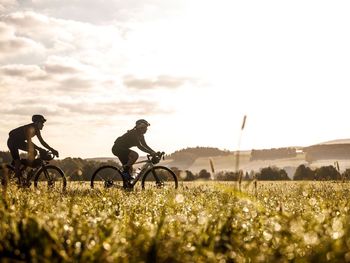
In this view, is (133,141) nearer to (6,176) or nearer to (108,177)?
(108,177)

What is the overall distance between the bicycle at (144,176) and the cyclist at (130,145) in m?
0.21

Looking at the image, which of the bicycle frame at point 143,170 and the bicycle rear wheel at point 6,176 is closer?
the bicycle rear wheel at point 6,176

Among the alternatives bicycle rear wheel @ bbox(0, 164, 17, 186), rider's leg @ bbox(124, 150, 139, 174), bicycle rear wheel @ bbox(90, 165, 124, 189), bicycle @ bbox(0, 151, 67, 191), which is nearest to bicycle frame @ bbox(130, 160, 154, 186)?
rider's leg @ bbox(124, 150, 139, 174)

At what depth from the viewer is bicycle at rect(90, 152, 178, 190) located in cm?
1496

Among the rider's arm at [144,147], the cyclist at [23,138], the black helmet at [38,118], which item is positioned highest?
the black helmet at [38,118]

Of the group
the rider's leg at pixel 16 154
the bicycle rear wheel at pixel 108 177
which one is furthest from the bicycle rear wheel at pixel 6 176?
the bicycle rear wheel at pixel 108 177

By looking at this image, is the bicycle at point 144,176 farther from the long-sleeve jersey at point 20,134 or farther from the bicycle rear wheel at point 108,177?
the long-sleeve jersey at point 20,134

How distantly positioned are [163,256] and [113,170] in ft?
42.3

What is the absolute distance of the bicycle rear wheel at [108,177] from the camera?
15.5m

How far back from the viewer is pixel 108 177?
619 inches

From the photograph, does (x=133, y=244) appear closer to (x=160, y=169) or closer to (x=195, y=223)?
(x=195, y=223)

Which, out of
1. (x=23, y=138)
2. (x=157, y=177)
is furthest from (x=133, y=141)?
(x=23, y=138)

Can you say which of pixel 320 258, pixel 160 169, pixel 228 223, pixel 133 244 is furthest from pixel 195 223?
pixel 160 169

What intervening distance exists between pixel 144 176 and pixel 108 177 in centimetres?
136
